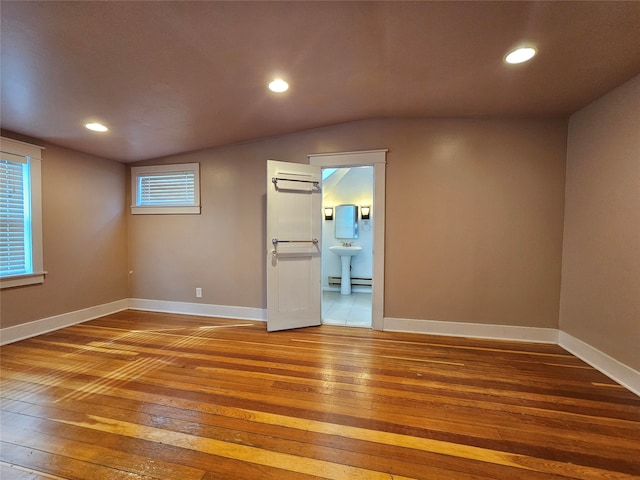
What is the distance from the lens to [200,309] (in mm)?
3912

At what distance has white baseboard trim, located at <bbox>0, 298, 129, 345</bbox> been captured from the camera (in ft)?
9.47

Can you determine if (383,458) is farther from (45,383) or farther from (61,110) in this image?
(61,110)

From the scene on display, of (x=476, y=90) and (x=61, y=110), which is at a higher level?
(x=476, y=90)

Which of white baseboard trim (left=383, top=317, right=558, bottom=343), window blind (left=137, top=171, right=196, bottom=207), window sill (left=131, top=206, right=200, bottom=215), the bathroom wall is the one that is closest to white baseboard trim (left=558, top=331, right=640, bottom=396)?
white baseboard trim (left=383, top=317, right=558, bottom=343)

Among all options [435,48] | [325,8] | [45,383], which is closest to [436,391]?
[435,48]

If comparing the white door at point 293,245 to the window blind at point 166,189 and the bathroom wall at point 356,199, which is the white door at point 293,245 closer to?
the window blind at point 166,189

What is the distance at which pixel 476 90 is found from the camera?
7.96ft

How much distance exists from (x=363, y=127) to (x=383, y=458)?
3115 mm

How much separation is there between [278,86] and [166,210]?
2644mm

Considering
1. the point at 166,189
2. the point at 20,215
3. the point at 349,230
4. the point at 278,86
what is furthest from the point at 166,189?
the point at 349,230

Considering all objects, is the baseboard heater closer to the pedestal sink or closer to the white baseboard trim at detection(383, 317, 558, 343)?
the pedestal sink

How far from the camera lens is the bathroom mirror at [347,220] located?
5395mm

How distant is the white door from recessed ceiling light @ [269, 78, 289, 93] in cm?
93

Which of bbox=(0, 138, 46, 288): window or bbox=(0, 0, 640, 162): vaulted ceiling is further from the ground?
bbox=(0, 0, 640, 162): vaulted ceiling
